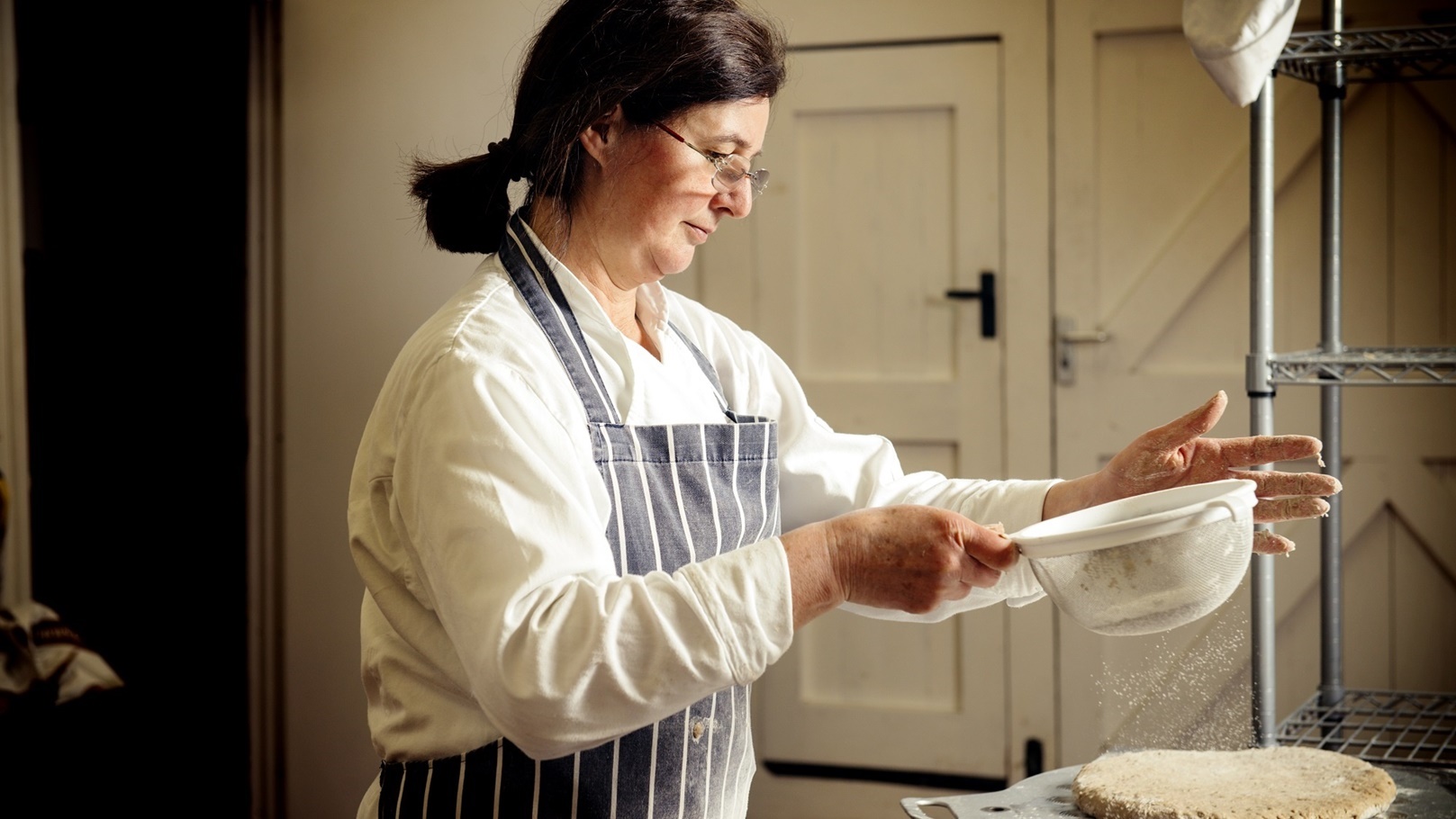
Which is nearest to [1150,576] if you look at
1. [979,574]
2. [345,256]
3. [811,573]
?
[979,574]

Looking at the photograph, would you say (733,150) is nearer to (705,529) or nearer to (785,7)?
(705,529)

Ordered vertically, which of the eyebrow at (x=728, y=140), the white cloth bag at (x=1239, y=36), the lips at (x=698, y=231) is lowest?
the lips at (x=698, y=231)

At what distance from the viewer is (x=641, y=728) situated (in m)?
1.15

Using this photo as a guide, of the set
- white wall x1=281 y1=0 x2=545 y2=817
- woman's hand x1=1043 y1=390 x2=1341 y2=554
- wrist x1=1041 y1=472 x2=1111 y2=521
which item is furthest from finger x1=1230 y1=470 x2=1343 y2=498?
white wall x1=281 y1=0 x2=545 y2=817

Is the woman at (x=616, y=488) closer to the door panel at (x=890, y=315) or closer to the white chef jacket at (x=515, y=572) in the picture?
the white chef jacket at (x=515, y=572)

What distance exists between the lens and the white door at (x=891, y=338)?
2.95 m

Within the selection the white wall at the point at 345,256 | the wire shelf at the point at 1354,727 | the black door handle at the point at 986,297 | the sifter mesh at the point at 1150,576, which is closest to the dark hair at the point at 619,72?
the sifter mesh at the point at 1150,576

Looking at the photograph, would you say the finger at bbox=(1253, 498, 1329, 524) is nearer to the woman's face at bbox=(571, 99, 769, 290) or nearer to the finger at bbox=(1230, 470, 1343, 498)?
the finger at bbox=(1230, 470, 1343, 498)

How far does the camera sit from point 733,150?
4.21 feet

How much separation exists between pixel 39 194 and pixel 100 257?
18 centimetres

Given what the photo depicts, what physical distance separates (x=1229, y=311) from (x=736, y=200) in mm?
1903

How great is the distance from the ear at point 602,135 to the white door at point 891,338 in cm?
183

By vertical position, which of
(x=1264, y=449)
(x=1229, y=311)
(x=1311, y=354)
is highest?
(x=1229, y=311)

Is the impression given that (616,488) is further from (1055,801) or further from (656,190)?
(1055,801)
